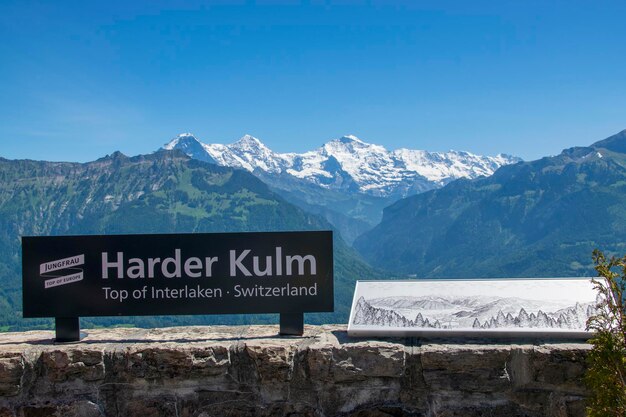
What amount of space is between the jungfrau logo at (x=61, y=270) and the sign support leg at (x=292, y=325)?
224 centimetres

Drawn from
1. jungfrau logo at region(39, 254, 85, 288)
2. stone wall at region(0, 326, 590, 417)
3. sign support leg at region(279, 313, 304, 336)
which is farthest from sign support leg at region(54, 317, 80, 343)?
sign support leg at region(279, 313, 304, 336)

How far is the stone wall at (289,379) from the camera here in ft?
18.0

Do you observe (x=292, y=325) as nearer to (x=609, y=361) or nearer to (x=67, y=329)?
(x=67, y=329)

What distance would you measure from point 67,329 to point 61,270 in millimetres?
635

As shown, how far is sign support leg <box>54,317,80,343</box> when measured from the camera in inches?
249

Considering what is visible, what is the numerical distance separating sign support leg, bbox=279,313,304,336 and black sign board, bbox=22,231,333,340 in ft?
0.23

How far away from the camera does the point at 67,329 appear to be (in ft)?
20.9

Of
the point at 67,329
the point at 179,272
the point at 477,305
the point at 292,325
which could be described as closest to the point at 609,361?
the point at 477,305

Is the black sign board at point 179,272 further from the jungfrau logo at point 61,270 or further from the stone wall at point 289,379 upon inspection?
the stone wall at point 289,379

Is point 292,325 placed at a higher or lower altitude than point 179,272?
lower

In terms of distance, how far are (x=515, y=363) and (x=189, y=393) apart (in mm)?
3083

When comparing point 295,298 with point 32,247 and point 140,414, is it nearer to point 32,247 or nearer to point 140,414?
point 140,414

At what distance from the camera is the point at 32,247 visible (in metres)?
6.36

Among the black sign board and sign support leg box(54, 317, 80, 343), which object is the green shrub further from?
sign support leg box(54, 317, 80, 343)
